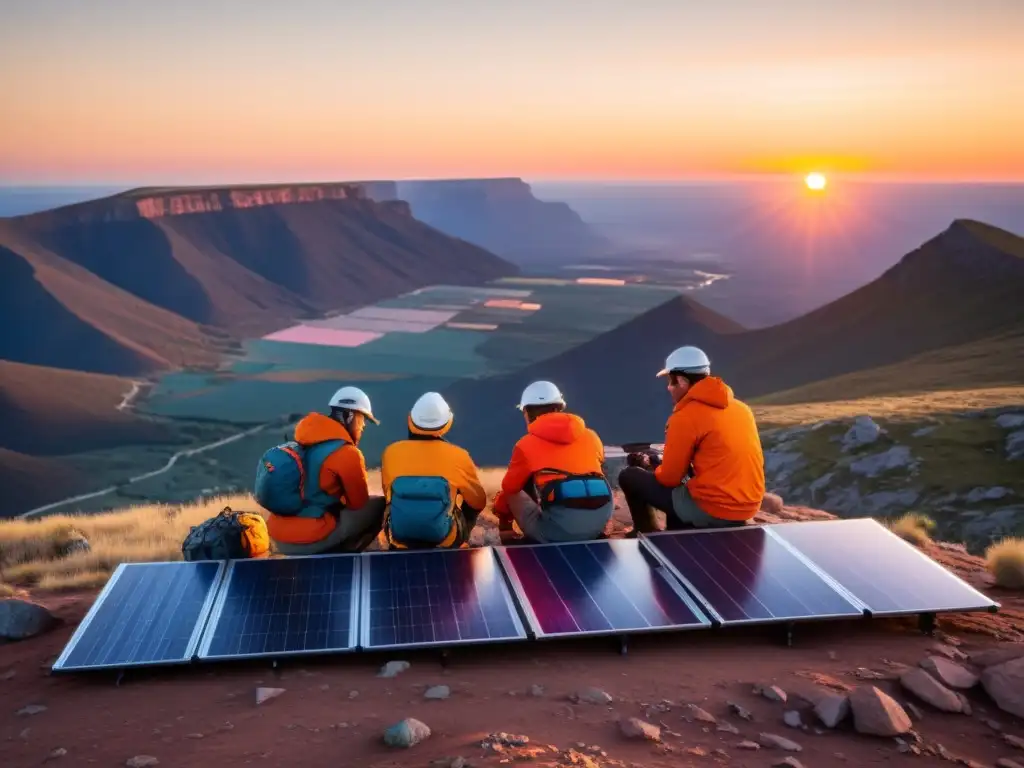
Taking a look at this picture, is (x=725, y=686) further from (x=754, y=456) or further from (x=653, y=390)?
(x=653, y=390)

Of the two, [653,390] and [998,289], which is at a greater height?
[998,289]

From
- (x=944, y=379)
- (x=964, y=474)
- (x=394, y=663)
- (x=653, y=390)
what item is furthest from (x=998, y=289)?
(x=394, y=663)

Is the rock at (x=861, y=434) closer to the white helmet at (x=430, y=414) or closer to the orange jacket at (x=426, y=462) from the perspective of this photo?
the orange jacket at (x=426, y=462)

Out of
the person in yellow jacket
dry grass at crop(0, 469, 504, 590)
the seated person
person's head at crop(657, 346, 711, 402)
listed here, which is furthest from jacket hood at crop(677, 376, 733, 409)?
dry grass at crop(0, 469, 504, 590)

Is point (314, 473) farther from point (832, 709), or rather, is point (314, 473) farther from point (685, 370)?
point (832, 709)

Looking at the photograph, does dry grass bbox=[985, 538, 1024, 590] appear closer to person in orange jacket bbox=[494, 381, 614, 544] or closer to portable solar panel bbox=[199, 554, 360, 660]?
person in orange jacket bbox=[494, 381, 614, 544]

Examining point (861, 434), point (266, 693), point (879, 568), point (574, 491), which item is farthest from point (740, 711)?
point (861, 434)

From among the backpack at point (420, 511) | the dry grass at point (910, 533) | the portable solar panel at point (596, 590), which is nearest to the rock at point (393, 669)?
the portable solar panel at point (596, 590)
